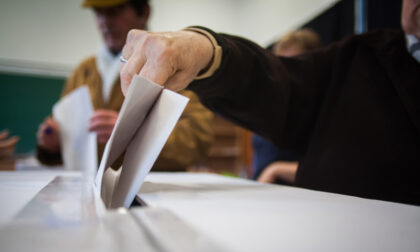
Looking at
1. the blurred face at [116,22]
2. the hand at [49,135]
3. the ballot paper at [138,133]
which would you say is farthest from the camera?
the blurred face at [116,22]

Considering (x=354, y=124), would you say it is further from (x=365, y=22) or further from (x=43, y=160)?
(x=365, y=22)

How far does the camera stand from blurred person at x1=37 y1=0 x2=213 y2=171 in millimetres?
908

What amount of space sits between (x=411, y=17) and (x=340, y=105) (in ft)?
0.66

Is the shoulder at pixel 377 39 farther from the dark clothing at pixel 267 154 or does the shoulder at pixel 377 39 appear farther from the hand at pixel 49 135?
the hand at pixel 49 135

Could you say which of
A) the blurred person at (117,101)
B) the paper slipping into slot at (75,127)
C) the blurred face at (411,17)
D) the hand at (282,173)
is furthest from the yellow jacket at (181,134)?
the blurred face at (411,17)

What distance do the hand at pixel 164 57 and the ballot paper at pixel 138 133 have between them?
0.05 m

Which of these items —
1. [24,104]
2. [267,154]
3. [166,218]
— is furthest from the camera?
[24,104]

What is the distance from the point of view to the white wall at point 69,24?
2807mm

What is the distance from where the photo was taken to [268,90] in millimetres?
552

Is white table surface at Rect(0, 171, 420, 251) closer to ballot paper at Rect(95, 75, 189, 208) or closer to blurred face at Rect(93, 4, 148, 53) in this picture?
ballot paper at Rect(95, 75, 189, 208)

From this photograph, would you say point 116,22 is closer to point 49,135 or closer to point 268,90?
point 49,135


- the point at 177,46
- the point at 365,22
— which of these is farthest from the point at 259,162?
the point at 365,22

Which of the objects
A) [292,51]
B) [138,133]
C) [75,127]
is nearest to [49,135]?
[75,127]

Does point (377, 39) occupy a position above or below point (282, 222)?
above
